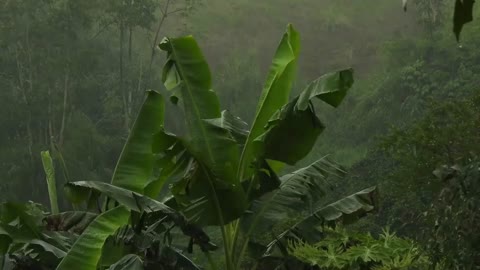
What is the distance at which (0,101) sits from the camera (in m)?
21.1

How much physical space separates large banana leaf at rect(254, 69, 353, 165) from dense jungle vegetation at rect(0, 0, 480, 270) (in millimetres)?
11

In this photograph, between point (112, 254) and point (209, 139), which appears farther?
point (112, 254)

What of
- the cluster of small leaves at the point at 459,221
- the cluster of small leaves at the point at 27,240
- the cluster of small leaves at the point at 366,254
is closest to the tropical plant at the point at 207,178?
the cluster of small leaves at the point at 27,240

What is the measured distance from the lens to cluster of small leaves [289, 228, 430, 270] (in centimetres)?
545

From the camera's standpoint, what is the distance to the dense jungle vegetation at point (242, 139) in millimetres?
5641

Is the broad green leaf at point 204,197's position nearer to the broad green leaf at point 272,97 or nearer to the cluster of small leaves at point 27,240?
the broad green leaf at point 272,97

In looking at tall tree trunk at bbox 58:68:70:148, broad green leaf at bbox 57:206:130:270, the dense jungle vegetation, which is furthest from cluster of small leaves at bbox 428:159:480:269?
tall tree trunk at bbox 58:68:70:148

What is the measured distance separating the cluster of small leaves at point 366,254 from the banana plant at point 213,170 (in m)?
0.54

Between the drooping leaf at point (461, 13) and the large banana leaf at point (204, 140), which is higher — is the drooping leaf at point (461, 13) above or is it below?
above

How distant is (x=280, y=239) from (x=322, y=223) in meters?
0.36

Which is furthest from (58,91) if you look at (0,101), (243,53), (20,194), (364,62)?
(364,62)

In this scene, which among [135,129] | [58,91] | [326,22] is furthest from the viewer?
[326,22]

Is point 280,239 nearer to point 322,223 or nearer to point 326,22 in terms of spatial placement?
point 322,223

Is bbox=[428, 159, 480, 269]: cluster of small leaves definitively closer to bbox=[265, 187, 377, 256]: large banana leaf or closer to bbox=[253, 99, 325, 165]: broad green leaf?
bbox=[253, 99, 325, 165]: broad green leaf
